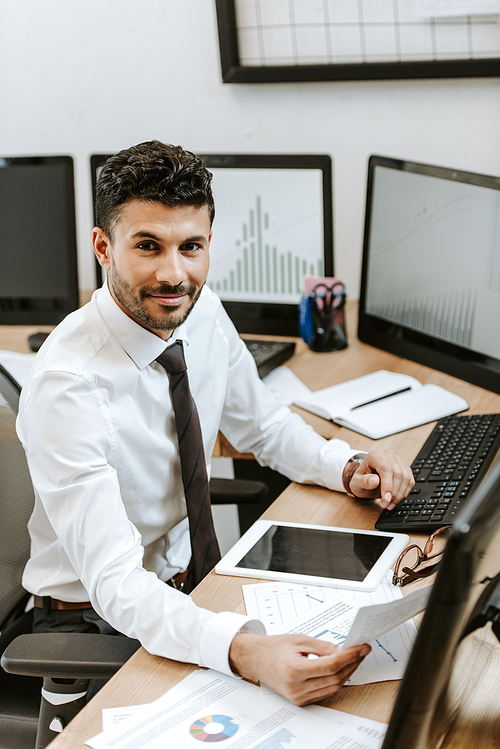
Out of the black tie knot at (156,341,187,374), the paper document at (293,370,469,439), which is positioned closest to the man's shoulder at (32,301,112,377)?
the black tie knot at (156,341,187,374)

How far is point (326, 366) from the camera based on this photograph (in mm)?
1903

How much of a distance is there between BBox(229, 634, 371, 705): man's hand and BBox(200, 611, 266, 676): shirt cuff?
14 mm

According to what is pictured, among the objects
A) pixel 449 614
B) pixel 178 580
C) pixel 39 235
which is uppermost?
pixel 39 235

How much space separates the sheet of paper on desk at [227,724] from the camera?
2.56ft

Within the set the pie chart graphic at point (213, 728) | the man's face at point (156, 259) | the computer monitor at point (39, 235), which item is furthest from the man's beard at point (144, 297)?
the computer monitor at point (39, 235)

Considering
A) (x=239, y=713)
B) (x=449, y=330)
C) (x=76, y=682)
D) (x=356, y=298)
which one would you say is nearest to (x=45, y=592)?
(x=76, y=682)

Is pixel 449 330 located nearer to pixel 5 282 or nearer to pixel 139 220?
pixel 139 220

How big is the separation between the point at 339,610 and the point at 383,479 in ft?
0.98

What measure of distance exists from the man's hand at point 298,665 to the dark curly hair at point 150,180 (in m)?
0.65

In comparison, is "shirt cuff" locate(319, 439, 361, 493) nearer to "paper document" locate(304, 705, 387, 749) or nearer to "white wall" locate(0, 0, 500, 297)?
"paper document" locate(304, 705, 387, 749)

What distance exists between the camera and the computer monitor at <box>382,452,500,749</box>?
1.79 feet

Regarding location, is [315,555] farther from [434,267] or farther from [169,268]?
[434,267]

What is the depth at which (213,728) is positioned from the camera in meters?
0.80

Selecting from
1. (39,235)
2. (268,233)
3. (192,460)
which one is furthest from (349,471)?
(39,235)
